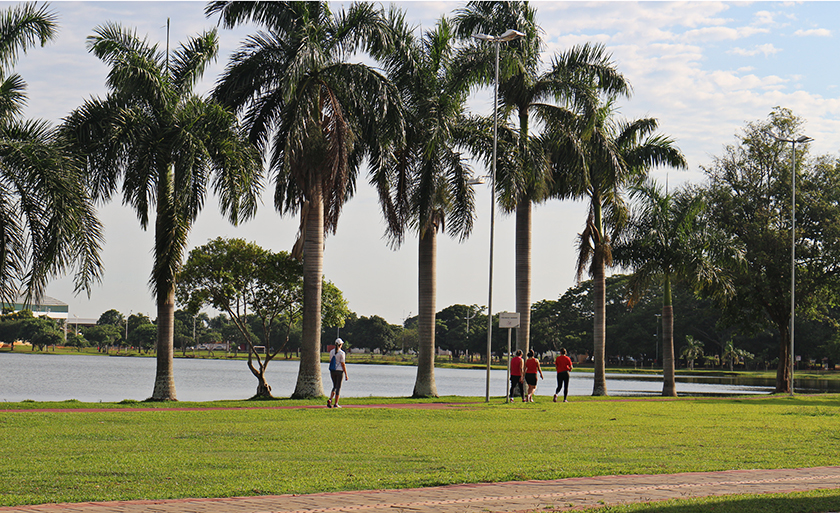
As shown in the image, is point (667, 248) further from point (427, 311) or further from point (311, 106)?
point (311, 106)

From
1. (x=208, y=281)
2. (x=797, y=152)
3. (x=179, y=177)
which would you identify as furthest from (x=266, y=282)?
(x=797, y=152)

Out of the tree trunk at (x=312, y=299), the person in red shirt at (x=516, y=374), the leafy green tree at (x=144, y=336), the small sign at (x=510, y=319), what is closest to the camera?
the tree trunk at (x=312, y=299)

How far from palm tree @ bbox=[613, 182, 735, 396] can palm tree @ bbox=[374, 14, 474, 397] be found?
12.5 m

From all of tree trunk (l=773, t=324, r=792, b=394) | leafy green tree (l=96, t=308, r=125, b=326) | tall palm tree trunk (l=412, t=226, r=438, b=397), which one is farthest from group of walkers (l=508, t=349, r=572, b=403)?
leafy green tree (l=96, t=308, r=125, b=326)

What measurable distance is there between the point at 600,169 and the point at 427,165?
8.86 meters

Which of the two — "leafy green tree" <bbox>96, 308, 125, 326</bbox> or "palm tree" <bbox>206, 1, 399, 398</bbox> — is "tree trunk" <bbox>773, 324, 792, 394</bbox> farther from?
"leafy green tree" <bbox>96, 308, 125, 326</bbox>

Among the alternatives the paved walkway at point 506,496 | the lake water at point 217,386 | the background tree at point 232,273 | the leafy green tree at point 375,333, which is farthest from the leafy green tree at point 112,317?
the paved walkway at point 506,496

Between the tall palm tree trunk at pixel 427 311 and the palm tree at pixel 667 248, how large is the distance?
40.7ft

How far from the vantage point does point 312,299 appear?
25.2m

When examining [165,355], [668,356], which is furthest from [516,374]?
[668,356]

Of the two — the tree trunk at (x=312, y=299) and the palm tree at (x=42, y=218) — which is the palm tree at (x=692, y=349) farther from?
the palm tree at (x=42, y=218)

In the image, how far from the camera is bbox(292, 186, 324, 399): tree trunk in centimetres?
2512

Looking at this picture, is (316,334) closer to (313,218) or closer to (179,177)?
(313,218)

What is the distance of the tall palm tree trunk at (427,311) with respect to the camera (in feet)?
90.2
